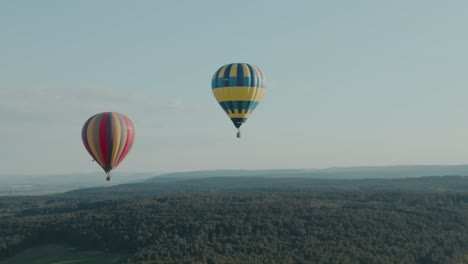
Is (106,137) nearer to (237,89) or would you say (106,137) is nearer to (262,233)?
(237,89)

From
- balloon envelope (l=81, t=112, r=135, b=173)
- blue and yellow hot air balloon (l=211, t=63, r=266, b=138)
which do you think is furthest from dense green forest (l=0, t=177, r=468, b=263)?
balloon envelope (l=81, t=112, r=135, b=173)

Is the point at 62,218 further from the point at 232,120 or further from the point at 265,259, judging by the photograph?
the point at 232,120

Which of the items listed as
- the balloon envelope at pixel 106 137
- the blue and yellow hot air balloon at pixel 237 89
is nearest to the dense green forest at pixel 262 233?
the blue and yellow hot air balloon at pixel 237 89

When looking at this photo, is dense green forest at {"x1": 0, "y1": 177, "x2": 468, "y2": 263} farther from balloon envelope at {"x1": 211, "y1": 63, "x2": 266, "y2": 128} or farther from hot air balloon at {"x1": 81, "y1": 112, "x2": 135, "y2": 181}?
hot air balloon at {"x1": 81, "y1": 112, "x2": 135, "y2": 181}

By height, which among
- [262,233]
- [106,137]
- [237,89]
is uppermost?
[237,89]

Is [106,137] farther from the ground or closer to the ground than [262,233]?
farther from the ground

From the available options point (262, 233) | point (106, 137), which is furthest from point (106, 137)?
point (262, 233)

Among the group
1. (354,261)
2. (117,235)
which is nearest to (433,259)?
(354,261)
